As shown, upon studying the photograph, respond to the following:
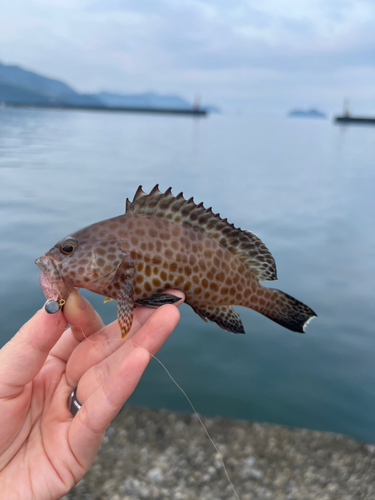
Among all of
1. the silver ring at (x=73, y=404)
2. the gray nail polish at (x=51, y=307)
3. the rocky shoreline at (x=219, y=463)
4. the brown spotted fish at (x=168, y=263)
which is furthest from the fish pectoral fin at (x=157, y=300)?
the rocky shoreline at (x=219, y=463)

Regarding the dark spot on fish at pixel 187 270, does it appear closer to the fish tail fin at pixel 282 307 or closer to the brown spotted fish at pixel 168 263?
the brown spotted fish at pixel 168 263

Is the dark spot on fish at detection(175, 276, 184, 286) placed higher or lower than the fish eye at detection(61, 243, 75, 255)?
lower

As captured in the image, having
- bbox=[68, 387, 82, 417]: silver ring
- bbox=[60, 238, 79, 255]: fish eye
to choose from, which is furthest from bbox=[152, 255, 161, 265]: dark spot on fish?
bbox=[68, 387, 82, 417]: silver ring

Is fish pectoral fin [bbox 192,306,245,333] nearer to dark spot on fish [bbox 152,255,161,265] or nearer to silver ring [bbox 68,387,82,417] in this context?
dark spot on fish [bbox 152,255,161,265]

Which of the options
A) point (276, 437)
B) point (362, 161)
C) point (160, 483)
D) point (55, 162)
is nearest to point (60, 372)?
point (160, 483)

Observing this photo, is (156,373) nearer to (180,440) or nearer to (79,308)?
(180,440)
